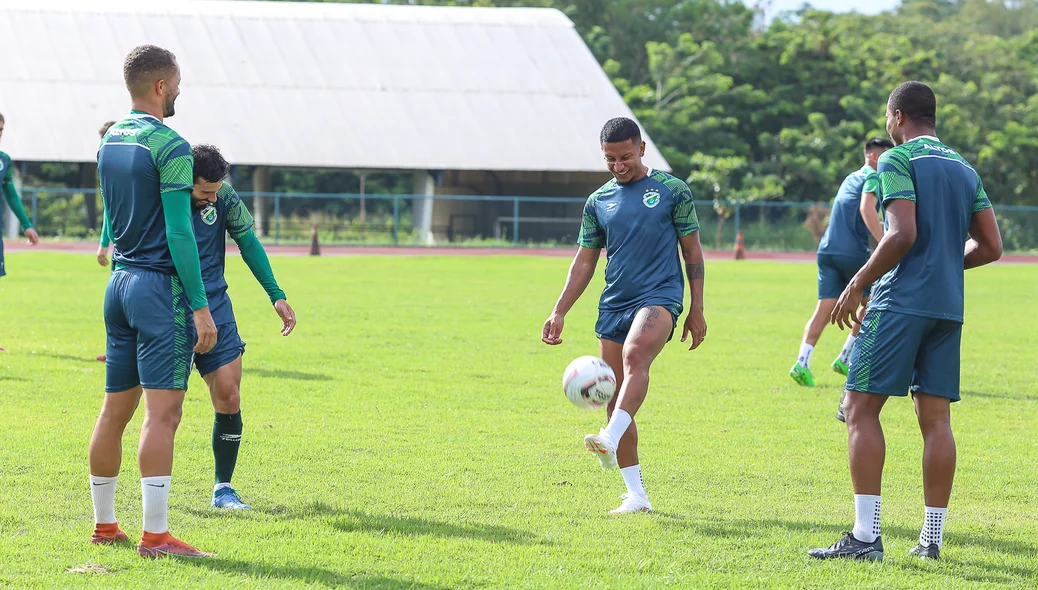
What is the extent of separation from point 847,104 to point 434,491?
4687cm

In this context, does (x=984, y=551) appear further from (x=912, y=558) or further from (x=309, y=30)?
(x=309, y=30)

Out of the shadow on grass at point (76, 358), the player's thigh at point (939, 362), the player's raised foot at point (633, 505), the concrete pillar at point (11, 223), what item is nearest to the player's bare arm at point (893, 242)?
the player's thigh at point (939, 362)

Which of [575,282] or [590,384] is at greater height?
[575,282]

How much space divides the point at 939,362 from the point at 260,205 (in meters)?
36.4

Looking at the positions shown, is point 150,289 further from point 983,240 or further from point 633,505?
point 983,240

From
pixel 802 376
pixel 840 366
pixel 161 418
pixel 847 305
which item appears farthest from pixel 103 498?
pixel 840 366

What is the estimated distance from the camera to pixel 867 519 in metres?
5.61

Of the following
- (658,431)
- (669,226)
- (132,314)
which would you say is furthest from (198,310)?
(658,431)

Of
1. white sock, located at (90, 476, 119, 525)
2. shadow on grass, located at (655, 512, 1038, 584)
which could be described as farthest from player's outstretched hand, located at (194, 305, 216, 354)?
shadow on grass, located at (655, 512, 1038, 584)

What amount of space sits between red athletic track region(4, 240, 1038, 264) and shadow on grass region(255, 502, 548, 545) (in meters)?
29.1

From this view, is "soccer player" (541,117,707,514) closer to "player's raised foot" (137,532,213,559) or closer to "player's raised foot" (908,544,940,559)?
"player's raised foot" (908,544,940,559)

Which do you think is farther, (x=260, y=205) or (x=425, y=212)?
(x=425, y=212)

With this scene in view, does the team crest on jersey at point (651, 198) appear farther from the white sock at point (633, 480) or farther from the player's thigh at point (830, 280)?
the player's thigh at point (830, 280)

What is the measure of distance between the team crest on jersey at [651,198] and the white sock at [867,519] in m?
1.95
